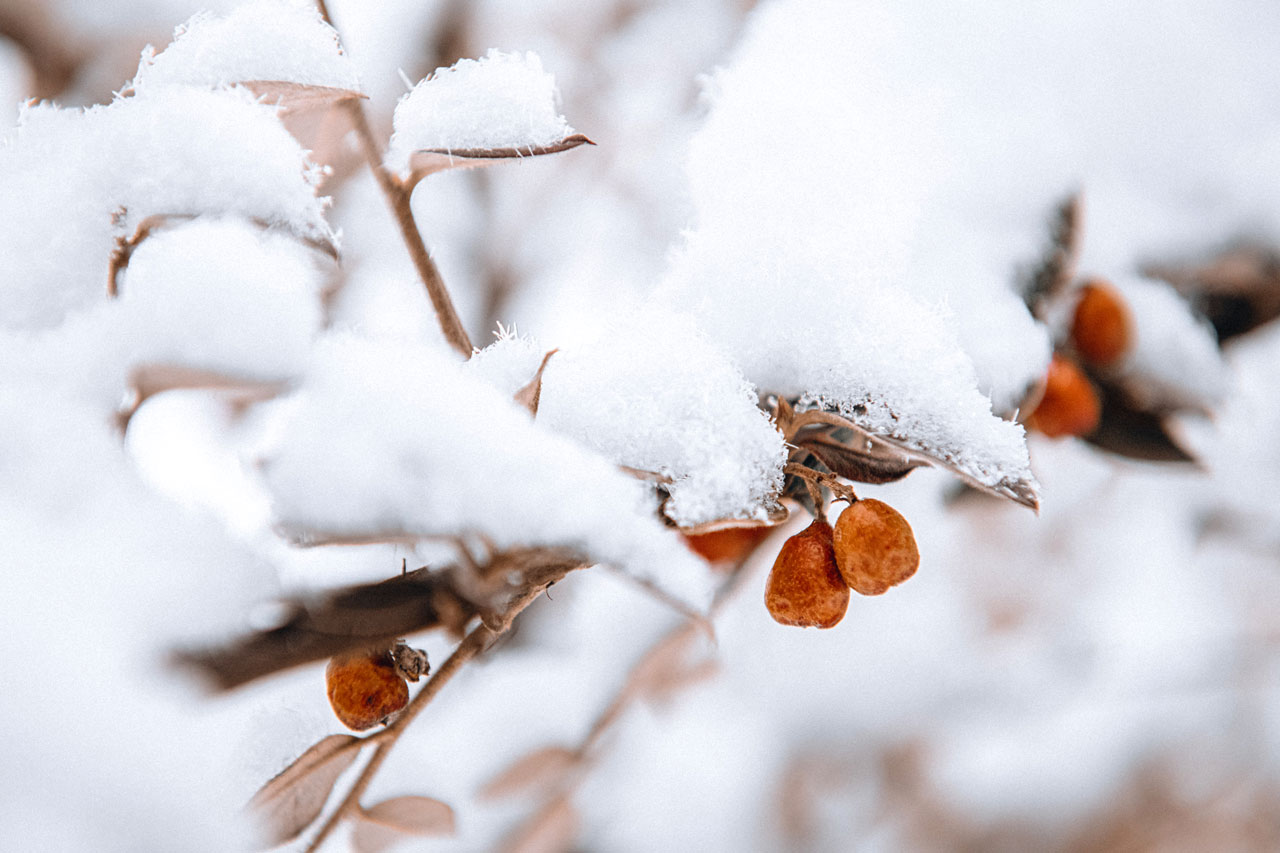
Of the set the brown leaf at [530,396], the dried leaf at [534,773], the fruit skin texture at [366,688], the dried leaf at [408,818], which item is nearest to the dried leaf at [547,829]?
the dried leaf at [534,773]

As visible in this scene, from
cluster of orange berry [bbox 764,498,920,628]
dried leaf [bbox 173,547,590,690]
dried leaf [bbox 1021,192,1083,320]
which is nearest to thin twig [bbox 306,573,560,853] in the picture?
dried leaf [bbox 173,547,590,690]

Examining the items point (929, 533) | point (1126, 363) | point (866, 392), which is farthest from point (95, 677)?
point (929, 533)

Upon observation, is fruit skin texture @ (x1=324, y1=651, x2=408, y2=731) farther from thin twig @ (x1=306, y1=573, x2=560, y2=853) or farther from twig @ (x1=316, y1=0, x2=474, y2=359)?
twig @ (x1=316, y1=0, x2=474, y2=359)

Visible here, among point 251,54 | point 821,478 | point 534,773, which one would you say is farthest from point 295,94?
point 534,773

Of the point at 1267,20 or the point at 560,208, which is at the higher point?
the point at 1267,20

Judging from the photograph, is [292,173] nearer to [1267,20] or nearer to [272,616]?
[272,616]

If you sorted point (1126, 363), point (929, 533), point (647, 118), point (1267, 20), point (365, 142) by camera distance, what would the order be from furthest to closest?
1. point (647, 118)
2. point (929, 533)
3. point (1267, 20)
4. point (1126, 363)
5. point (365, 142)

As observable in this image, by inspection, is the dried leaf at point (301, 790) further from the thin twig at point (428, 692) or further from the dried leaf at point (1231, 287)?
the dried leaf at point (1231, 287)
